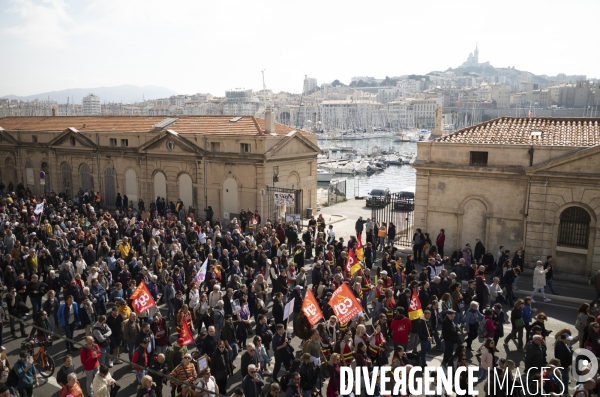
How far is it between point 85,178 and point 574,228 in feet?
108

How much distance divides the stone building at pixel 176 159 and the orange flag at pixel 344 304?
16754 millimetres

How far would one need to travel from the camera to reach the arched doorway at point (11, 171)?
43906mm

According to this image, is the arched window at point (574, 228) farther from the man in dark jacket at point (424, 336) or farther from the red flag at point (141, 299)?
the red flag at point (141, 299)

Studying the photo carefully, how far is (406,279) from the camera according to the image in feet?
60.3

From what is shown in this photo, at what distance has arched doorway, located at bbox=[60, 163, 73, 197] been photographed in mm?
39969

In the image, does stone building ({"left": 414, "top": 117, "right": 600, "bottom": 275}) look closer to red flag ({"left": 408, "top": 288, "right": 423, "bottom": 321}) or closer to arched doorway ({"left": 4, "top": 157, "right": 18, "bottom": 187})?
red flag ({"left": 408, "top": 288, "right": 423, "bottom": 321})

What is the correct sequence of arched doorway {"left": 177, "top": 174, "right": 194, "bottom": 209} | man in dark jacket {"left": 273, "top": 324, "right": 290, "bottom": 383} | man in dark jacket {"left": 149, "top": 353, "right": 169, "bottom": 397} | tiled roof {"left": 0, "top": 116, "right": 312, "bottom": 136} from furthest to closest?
arched doorway {"left": 177, "top": 174, "right": 194, "bottom": 209}
tiled roof {"left": 0, "top": 116, "right": 312, "bottom": 136}
man in dark jacket {"left": 273, "top": 324, "right": 290, "bottom": 383}
man in dark jacket {"left": 149, "top": 353, "right": 169, "bottom": 397}

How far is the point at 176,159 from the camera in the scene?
3312 cm

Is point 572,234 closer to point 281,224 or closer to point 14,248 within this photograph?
point 281,224

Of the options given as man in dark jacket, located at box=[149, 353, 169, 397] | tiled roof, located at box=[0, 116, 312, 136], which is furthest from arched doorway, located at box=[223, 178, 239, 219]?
man in dark jacket, located at box=[149, 353, 169, 397]

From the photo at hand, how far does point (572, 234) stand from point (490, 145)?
4973 mm

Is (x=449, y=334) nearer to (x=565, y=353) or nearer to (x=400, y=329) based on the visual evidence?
(x=400, y=329)

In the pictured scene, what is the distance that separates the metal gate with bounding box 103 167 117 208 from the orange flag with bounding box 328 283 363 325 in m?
27.5

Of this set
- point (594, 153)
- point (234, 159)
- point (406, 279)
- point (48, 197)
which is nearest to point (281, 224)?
point (234, 159)
